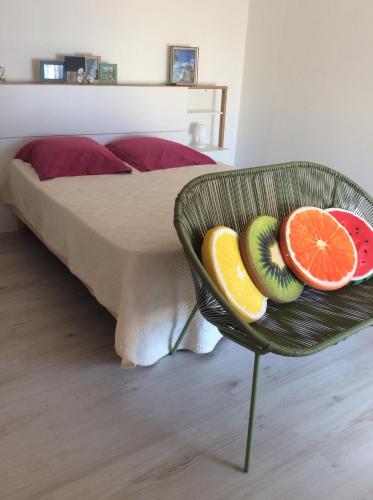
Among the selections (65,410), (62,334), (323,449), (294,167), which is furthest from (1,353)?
(294,167)

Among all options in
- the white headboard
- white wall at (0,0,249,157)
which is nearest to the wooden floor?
the white headboard

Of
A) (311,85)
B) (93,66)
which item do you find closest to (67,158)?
(93,66)

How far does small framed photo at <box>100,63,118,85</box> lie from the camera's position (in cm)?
327

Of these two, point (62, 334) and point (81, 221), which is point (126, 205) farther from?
point (62, 334)

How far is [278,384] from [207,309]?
0.52 m

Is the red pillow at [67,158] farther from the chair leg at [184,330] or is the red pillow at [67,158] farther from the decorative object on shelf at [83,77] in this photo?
the chair leg at [184,330]

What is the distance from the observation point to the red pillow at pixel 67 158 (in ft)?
8.98

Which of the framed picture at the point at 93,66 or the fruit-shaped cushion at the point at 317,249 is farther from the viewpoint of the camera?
the framed picture at the point at 93,66

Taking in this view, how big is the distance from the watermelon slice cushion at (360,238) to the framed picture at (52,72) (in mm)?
2056

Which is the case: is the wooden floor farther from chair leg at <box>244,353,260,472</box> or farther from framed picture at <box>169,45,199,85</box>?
framed picture at <box>169,45,199,85</box>

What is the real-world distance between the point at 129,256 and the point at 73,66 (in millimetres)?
1936

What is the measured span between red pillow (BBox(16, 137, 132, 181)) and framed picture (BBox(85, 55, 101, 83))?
1.79 feet

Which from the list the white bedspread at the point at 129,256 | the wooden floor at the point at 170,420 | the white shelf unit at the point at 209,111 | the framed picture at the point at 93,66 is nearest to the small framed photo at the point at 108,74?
the framed picture at the point at 93,66

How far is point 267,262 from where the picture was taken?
1684mm
